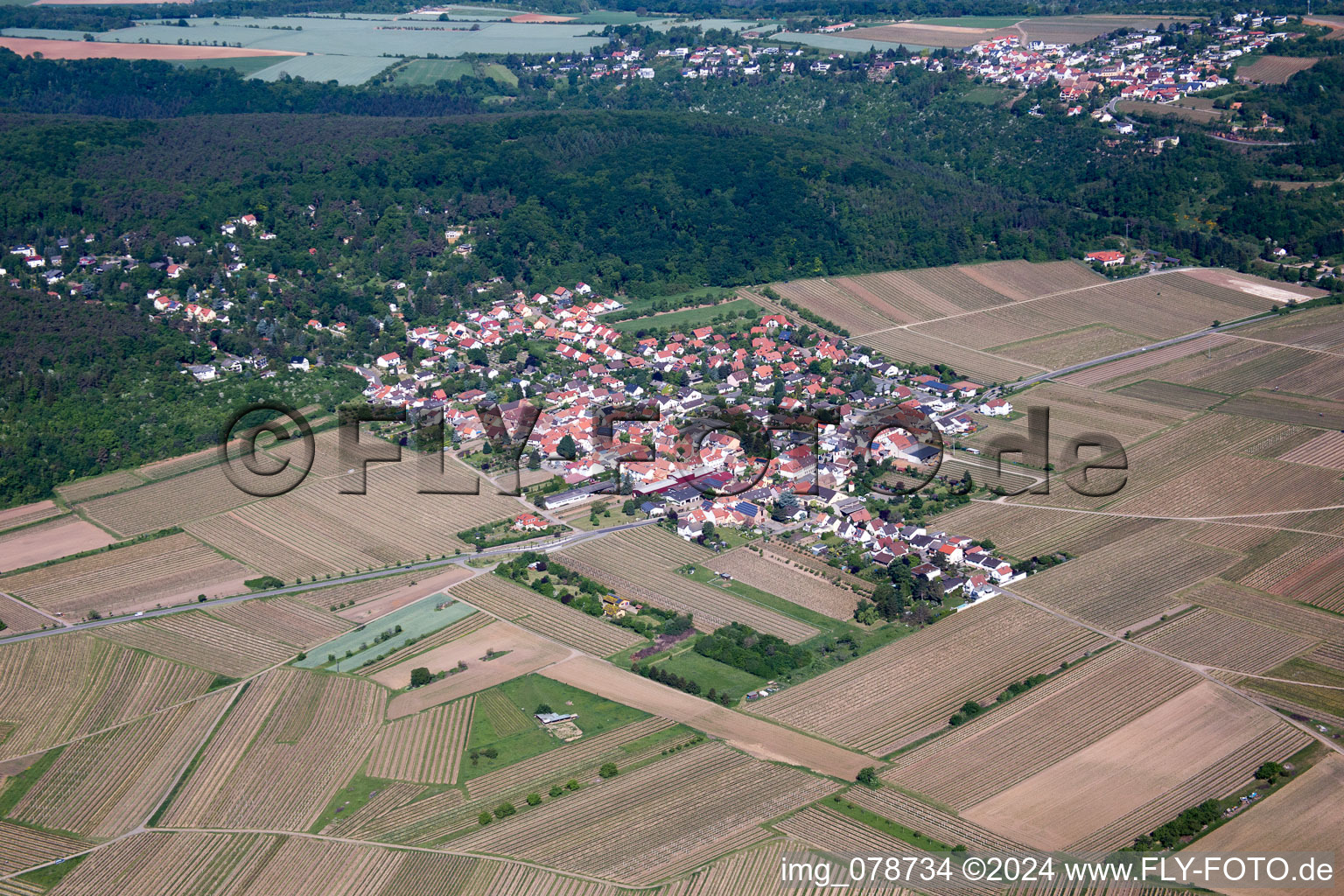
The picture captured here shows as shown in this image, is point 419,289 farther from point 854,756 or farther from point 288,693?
point 854,756

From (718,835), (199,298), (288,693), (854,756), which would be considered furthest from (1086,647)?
(199,298)

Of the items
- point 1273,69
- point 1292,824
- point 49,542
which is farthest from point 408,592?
point 1273,69

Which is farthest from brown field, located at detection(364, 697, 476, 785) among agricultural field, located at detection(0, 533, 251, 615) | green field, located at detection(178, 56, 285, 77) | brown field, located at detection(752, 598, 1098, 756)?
green field, located at detection(178, 56, 285, 77)

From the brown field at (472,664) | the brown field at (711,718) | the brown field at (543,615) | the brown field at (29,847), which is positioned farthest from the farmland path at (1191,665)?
the brown field at (29,847)

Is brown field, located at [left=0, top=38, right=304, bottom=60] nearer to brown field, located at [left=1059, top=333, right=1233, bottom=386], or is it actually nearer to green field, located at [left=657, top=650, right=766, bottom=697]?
brown field, located at [left=1059, top=333, right=1233, bottom=386]

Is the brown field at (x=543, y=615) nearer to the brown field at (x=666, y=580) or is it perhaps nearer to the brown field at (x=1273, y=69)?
the brown field at (x=666, y=580)
